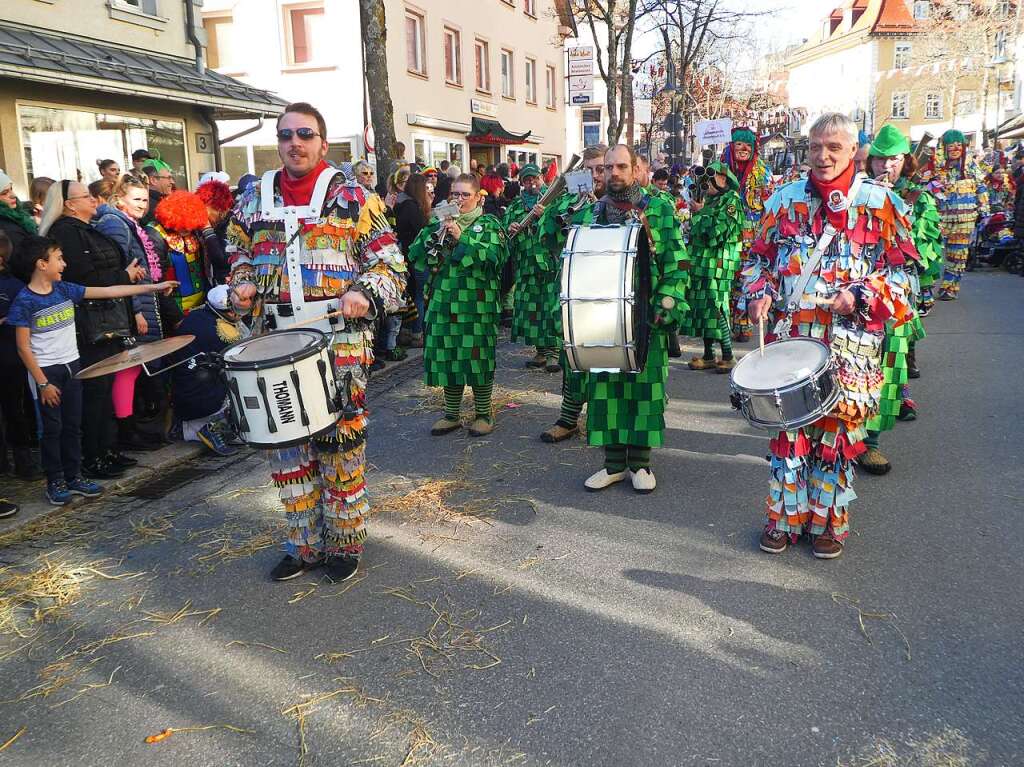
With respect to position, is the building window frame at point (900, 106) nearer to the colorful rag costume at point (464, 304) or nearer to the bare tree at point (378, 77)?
the bare tree at point (378, 77)

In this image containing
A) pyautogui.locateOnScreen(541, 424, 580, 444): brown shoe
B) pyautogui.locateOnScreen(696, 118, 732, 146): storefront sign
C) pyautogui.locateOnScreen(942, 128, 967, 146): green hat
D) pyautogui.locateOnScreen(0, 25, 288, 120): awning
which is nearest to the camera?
pyautogui.locateOnScreen(541, 424, 580, 444): brown shoe

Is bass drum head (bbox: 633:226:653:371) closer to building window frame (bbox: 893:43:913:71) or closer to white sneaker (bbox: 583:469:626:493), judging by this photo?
white sneaker (bbox: 583:469:626:493)

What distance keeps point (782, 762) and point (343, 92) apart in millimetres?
20547

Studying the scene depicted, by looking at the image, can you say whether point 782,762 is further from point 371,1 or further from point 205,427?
point 371,1

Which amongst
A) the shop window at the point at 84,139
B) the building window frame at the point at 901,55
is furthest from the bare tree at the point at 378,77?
the building window frame at the point at 901,55

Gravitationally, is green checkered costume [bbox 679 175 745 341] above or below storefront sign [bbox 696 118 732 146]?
below

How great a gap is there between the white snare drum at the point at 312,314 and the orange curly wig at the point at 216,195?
4084mm

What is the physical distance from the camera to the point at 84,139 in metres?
12.1

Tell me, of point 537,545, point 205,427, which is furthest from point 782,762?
point 205,427

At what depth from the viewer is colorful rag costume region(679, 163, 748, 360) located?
313 inches

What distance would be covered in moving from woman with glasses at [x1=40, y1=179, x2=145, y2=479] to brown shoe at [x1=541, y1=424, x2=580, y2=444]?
2945 millimetres

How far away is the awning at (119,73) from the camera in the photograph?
32.4ft

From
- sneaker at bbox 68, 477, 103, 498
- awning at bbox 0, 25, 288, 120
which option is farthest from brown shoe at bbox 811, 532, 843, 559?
awning at bbox 0, 25, 288, 120

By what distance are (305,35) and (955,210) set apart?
15484 mm
